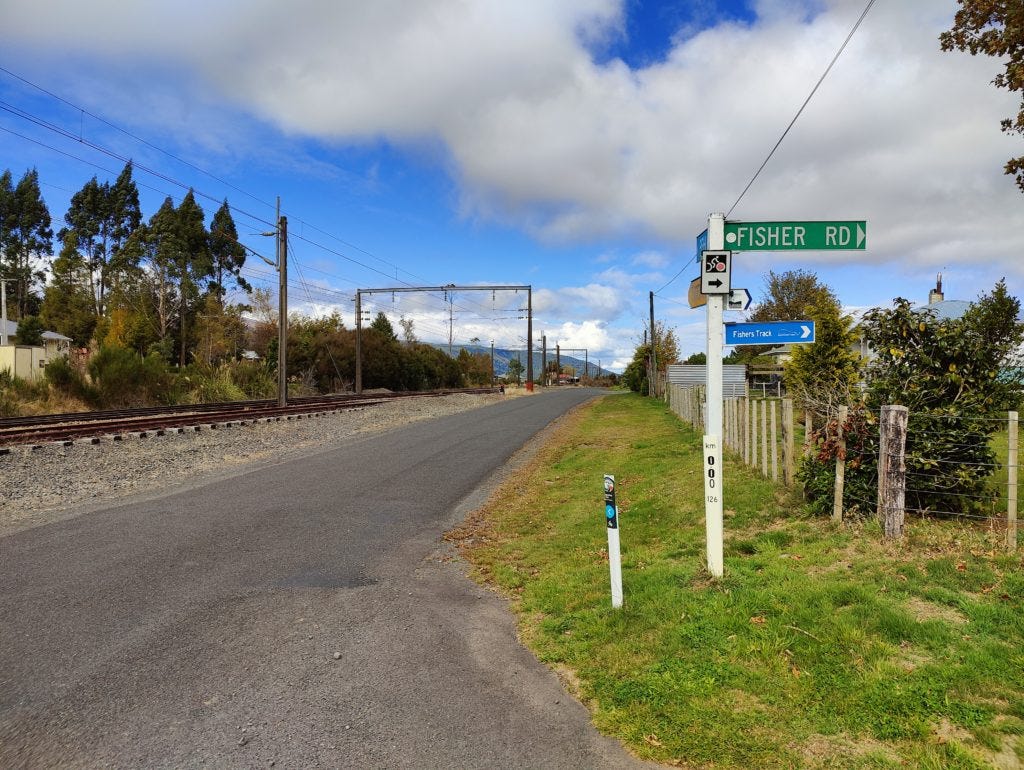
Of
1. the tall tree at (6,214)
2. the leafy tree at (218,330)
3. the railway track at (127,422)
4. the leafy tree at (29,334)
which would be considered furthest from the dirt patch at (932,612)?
the tall tree at (6,214)

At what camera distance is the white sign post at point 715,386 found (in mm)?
5496

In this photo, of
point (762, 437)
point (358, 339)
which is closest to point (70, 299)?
point (358, 339)

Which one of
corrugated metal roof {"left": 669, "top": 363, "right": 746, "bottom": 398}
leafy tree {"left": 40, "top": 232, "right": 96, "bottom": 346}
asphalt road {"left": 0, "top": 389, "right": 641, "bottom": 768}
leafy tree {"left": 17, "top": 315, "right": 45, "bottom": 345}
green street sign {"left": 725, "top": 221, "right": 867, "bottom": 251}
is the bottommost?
asphalt road {"left": 0, "top": 389, "right": 641, "bottom": 768}

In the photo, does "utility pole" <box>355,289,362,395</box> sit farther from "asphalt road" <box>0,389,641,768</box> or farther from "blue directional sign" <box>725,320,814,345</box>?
"blue directional sign" <box>725,320,814,345</box>

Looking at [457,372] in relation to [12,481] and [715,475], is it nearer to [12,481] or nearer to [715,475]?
[12,481]

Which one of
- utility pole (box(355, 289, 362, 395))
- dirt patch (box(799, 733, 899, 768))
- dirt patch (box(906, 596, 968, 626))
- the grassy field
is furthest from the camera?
utility pole (box(355, 289, 362, 395))

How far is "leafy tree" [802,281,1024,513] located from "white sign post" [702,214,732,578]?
2.32 meters

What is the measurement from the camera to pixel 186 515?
9.02 metres

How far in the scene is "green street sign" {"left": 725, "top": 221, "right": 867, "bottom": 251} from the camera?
5.57 m

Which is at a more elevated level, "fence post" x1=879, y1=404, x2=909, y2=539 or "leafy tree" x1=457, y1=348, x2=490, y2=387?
"leafy tree" x1=457, y1=348, x2=490, y2=387

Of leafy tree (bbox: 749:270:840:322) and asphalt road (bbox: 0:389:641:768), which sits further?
leafy tree (bbox: 749:270:840:322)

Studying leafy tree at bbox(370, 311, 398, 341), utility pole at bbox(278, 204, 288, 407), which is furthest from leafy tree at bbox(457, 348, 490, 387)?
utility pole at bbox(278, 204, 288, 407)

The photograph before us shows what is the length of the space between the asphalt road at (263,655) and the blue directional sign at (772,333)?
3373 mm

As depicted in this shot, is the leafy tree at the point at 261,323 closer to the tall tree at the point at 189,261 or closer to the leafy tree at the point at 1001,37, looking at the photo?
the tall tree at the point at 189,261
